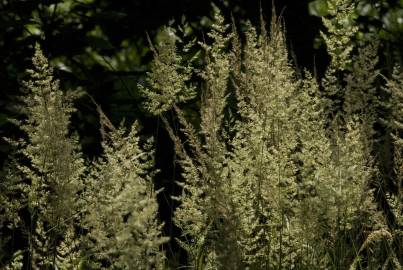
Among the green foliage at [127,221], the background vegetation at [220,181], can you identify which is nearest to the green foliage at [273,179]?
the background vegetation at [220,181]

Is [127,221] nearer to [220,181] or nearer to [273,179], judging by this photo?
[220,181]

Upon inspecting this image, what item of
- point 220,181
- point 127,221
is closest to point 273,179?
point 220,181

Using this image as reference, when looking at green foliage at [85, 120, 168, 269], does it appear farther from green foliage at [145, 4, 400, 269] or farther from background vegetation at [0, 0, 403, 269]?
green foliage at [145, 4, 400, 269]

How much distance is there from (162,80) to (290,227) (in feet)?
2.42

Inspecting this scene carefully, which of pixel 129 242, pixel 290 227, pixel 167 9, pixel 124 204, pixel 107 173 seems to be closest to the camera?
pixel 129 242

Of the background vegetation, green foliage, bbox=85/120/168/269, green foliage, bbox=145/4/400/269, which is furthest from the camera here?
green foliage, bbox=145/4/400/269

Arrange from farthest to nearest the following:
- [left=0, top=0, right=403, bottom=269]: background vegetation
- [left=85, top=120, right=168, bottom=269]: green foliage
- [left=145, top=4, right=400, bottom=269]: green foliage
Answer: [left=145, top=4, right=400, bottom=269]: green foliage, [left=0, top=0, right=403, bottom=269]: background vegetation, [left=85, top=120, right=168, bottom=269]: green foliage

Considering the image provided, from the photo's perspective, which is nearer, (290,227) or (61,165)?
(61,165)

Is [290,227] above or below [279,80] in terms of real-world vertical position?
below

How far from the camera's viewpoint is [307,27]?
4773 millimetres

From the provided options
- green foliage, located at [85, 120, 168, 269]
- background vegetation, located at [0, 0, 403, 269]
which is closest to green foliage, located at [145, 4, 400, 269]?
background vegetation, located at [0, 0, 403, 269]

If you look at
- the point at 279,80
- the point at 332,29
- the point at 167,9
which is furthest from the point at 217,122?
the point at 167,9

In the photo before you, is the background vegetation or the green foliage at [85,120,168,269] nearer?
the green foliage at [85,120,168,269]

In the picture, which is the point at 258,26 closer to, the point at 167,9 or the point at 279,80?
the point at 167,9
